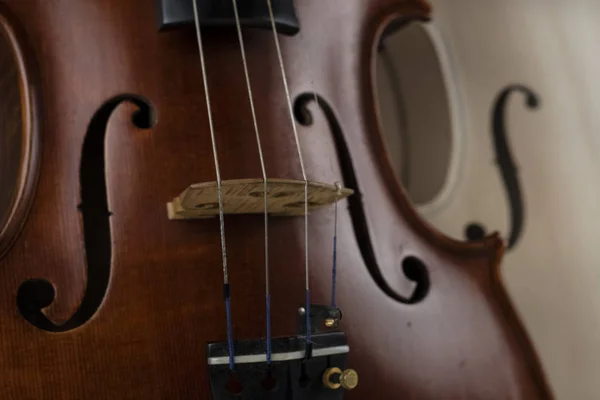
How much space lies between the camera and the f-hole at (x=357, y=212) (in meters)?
0.77

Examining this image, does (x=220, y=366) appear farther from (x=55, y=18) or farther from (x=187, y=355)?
(x=55, y=18)

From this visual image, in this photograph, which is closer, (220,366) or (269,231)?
(220,366)

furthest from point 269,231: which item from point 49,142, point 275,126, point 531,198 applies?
point 531,198

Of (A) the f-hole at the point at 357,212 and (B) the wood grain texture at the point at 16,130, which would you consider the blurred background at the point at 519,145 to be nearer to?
(A) the f-hole at the point at 357,212

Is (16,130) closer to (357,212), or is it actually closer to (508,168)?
(357,212)

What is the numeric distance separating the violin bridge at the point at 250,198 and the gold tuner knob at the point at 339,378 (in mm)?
185

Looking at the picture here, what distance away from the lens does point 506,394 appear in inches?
30.8

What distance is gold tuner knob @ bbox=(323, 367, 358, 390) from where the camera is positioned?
2.01 feet

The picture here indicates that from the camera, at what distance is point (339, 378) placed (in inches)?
24.3

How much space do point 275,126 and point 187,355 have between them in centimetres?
29

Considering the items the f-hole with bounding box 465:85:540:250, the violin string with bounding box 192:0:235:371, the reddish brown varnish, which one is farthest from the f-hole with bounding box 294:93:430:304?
the f-hole with bounding box 465:85:540:250

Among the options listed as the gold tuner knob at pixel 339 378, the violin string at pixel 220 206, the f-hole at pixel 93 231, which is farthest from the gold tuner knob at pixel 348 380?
the f-hole at pixel 93 231

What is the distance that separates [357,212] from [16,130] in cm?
44

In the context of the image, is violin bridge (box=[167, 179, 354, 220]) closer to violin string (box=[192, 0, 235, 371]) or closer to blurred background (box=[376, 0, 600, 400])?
violin string (box=[192, 0, 235, 371])
